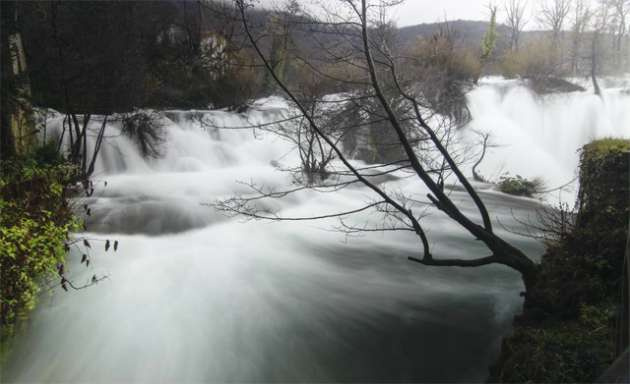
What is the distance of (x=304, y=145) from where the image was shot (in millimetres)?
4902

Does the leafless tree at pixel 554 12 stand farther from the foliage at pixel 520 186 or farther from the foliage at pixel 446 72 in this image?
the foliage at pixel 520 186

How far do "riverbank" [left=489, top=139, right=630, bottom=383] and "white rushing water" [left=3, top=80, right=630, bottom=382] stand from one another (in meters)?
0.42

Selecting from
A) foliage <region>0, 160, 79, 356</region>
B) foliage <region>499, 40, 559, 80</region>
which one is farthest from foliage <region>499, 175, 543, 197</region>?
foliage <region>0, 160, 79, 356</region>

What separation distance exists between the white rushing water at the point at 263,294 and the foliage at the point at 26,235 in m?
0.18

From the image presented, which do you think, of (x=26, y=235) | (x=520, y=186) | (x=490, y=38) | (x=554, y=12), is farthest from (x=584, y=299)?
(x=520, y=186)

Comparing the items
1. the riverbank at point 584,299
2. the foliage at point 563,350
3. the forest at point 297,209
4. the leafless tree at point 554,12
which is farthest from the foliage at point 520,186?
the foliage at point 563,350

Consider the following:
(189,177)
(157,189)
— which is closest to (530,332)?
(157,189)

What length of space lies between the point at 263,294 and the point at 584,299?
189 centimetres

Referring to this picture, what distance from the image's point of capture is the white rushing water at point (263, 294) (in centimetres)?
213

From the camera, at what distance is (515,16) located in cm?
365

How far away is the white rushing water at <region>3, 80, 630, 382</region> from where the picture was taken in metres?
2.13

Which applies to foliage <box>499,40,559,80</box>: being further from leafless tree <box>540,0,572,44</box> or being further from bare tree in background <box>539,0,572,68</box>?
leafless tree <box>540,0,572,44</box>

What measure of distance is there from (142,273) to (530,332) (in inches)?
97.1

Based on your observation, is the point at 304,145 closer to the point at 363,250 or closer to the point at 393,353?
the point at 363,250
